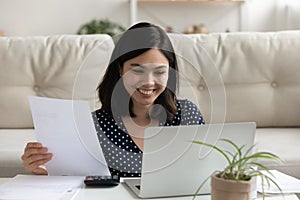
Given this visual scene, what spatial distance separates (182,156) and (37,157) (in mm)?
362

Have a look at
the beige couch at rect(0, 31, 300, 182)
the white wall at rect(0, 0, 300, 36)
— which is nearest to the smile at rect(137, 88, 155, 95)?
the beige couch at rect(0, 31, 300, 182)

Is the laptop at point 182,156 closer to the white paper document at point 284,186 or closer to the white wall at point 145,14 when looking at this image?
the white paper document at point 284,186

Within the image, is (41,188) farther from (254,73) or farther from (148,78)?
(254,73)

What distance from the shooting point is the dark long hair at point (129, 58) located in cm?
139

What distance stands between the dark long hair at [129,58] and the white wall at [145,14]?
261 cm

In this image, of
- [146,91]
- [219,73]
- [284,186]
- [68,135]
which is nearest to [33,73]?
[219,73]

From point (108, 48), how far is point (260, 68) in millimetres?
665

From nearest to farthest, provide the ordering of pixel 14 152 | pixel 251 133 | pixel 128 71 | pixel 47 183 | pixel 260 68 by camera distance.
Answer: pixel 251 133
pixel 47 183
pixel 128 71
pixel 14 152
pixel 260 68

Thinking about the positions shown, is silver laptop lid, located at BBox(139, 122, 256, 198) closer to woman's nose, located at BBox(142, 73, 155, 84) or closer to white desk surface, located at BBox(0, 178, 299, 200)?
white desk surface, located at BBox(0, 178, 299, 200)

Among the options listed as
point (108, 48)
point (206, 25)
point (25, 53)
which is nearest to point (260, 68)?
point (108, 48)

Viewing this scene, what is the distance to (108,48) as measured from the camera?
2104 millimetres

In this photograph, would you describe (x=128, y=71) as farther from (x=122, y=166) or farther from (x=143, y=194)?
(x=143, y=194)

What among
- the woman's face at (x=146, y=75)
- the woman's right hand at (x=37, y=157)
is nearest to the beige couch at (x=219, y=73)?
the woman's face at (x=146, y=75)

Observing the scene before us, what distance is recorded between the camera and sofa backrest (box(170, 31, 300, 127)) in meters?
2.27
